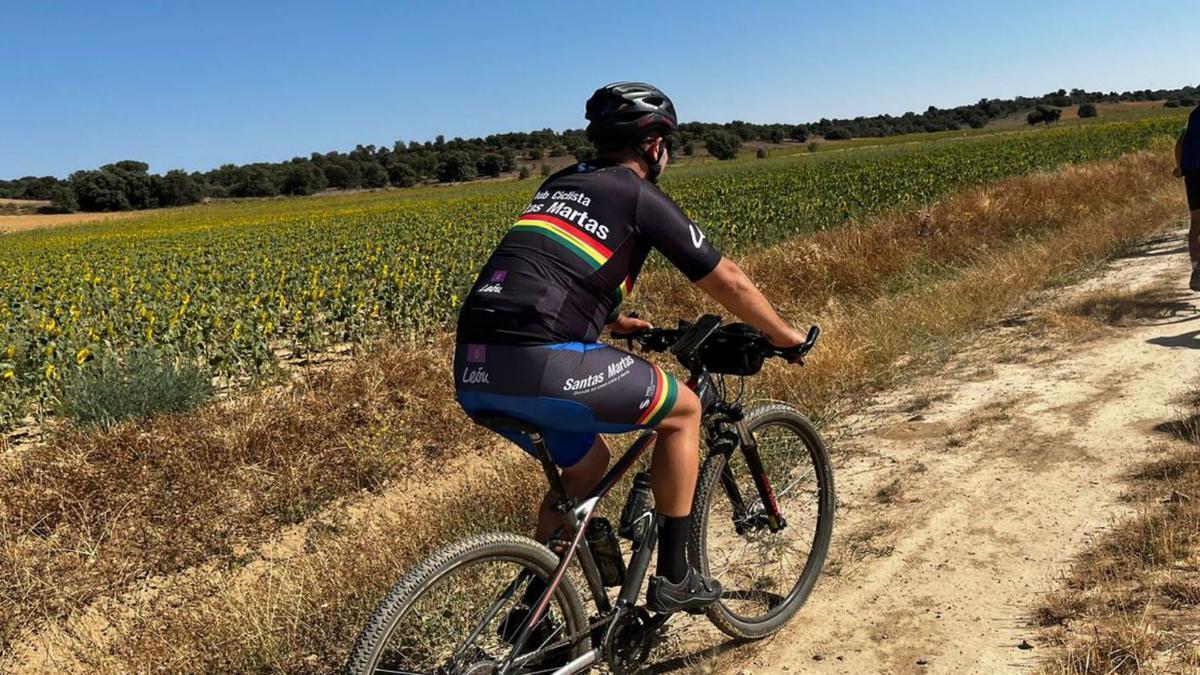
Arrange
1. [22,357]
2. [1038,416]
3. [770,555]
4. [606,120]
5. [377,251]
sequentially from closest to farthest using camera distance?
[606,120] → [770,555] → [1038,416] → [22,357] → [377,251]

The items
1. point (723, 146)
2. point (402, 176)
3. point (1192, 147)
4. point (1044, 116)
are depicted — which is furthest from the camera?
point (1044, 116)

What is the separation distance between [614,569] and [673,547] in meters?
0.22

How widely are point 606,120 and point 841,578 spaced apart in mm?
2390

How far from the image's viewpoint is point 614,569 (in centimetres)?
283

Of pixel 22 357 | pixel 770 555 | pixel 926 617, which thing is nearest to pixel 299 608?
pixel 770 555

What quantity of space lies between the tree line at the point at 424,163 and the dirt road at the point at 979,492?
199 feet

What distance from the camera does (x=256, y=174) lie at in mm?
99625

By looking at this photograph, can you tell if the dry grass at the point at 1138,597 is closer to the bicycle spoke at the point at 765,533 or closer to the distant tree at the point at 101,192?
the bicycle spoke at the point at 765,533

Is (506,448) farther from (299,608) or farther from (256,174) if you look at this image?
(256,174)

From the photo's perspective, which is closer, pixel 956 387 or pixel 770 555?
pixel 770 555

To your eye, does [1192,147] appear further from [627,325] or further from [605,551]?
[605,551]

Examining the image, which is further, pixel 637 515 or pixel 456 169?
pixel 456 169

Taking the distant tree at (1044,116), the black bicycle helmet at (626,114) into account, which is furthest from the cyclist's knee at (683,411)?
the distant tree at (1044,116)

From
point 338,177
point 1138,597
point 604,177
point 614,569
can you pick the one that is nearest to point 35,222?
point 338,177
